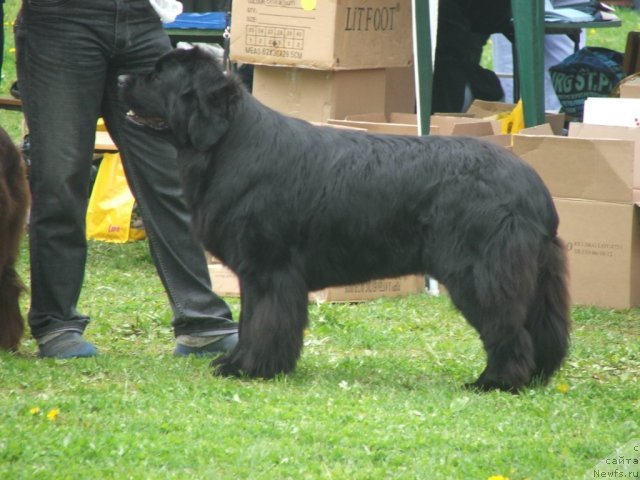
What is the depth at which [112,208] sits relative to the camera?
8617 millimetres

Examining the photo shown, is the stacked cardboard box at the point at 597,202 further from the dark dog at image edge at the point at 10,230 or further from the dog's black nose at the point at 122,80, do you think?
the dark dog at image edge at the point at 10,230

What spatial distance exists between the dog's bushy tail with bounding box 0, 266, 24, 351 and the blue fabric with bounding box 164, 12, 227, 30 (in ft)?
14.0

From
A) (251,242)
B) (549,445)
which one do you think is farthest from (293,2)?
(549,445)

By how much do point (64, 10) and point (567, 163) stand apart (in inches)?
132

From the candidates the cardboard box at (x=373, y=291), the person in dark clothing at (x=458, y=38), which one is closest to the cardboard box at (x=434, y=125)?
the cardboard box at (x=373, y=291)

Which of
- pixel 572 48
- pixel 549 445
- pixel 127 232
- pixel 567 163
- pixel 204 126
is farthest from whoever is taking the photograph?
pixel 572 48

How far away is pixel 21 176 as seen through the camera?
5.07 metres

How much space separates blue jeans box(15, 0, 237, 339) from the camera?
493 cm

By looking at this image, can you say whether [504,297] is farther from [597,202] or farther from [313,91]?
[313,91]

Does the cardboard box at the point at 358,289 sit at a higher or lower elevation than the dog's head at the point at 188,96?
lower

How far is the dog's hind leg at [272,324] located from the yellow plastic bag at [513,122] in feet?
11.0

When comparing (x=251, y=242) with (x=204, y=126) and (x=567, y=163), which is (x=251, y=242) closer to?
(x=204, y=126)

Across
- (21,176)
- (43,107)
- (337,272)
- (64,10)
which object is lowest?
(337,272)

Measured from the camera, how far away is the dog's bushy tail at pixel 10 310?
203 inches
